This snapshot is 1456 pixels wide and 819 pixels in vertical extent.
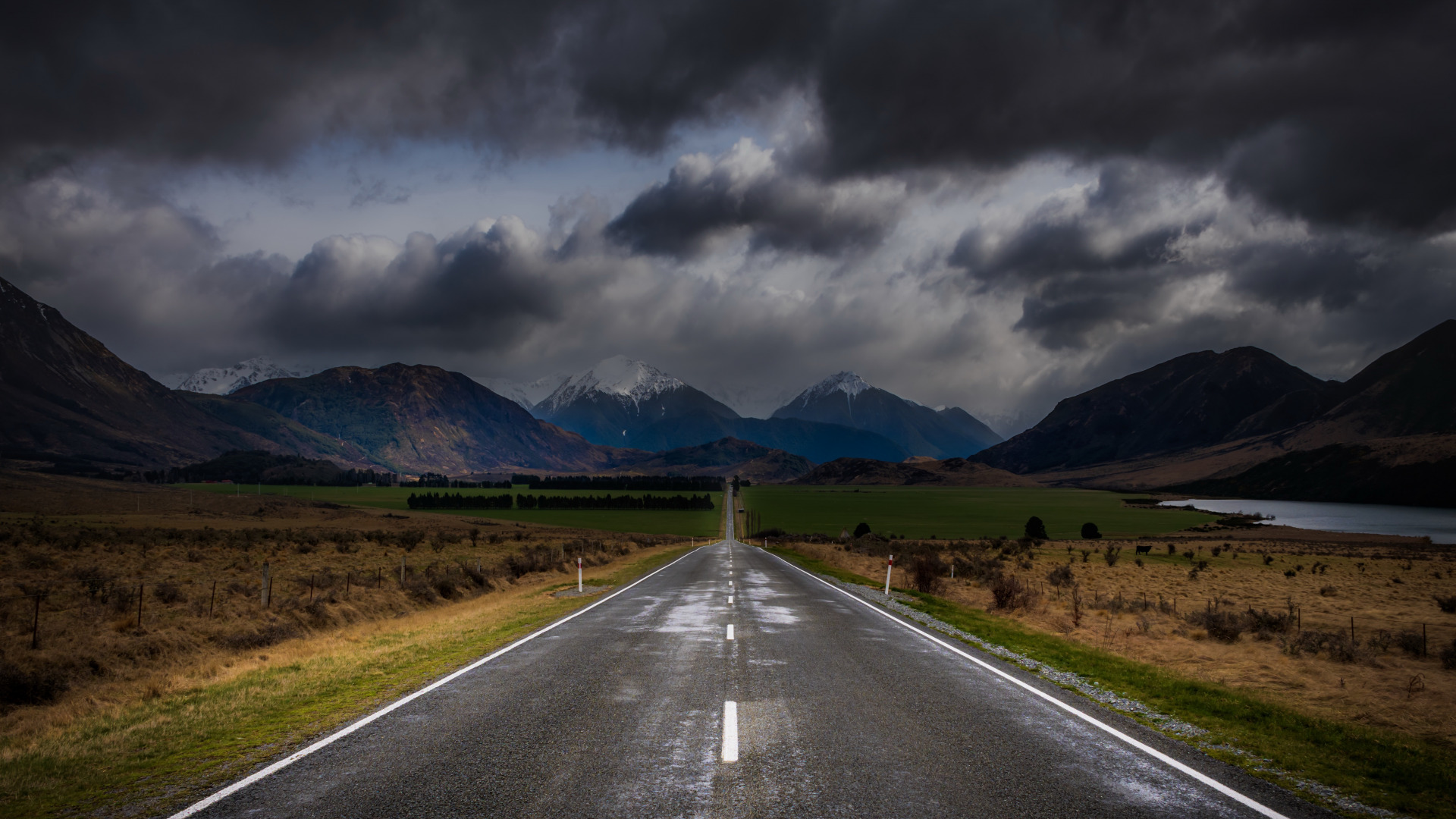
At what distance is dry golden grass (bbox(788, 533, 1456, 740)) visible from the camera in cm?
1323

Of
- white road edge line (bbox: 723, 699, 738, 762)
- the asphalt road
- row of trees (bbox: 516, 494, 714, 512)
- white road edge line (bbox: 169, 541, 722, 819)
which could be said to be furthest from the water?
row of trees (bbox: 516, 494, 714, 512)

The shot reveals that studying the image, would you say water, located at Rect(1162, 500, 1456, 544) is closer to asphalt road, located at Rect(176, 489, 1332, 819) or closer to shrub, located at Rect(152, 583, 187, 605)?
asphalt road, located at Rect(176, 489, 1332, 819)

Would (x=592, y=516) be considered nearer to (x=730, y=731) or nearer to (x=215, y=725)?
(x=215, y=725)

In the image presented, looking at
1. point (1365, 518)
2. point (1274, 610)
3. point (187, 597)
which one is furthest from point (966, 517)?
point (187, 597)

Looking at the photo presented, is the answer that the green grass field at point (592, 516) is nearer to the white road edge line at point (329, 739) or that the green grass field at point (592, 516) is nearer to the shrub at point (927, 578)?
the shrub at point (927, 578)

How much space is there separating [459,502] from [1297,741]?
17769 cm

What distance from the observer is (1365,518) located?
5551 inches

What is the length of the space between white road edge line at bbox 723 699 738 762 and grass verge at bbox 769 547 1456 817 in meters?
5.33

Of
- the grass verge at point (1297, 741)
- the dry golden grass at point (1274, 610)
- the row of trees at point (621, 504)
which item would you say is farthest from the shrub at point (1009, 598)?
the row of trees at point (621, 504)

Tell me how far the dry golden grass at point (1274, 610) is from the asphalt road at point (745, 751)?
667 cm

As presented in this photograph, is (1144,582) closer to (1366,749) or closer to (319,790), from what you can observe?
(1366,749)

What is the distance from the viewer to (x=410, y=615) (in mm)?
24188

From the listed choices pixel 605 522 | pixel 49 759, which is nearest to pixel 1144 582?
pixel 49 759

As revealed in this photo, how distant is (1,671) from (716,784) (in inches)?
587
